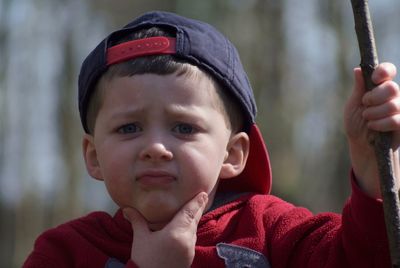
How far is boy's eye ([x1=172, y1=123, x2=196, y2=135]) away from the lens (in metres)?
2.91

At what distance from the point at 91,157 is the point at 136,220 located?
433 mm

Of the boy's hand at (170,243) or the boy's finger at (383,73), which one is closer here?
the boy's finger at (383,73)

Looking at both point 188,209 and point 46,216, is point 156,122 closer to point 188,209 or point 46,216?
point 188,209

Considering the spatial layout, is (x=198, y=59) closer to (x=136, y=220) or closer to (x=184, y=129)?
(x=184, y=129)

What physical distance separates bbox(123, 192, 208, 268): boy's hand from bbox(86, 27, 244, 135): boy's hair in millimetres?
432

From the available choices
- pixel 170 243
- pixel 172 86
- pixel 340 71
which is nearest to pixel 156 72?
pixel 172 86

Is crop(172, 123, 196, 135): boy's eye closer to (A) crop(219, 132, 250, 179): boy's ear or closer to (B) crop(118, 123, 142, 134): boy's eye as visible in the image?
(B) crop(118, 123, 142, 134): boy's eye

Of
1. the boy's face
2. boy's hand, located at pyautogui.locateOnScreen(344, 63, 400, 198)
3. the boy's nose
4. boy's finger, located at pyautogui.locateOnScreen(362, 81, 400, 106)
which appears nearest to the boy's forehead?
the boy's face

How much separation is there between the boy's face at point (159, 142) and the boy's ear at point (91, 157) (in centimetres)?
17

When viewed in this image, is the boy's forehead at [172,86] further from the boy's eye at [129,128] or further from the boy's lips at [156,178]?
the boy's lips at [156,178]

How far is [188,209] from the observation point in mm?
2854

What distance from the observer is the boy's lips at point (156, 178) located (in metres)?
2.83

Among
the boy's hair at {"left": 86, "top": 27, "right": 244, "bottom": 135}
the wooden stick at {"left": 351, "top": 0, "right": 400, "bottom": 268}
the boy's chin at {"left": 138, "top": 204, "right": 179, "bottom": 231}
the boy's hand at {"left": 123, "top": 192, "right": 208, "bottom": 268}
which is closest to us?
the wooden stick at {"left": 351, "top": 0, "right": 400, "bottom": 268}

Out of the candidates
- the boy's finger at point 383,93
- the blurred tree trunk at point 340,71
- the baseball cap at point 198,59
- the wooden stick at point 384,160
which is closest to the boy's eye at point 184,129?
the baseball cap at point 198,59
